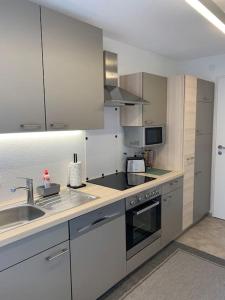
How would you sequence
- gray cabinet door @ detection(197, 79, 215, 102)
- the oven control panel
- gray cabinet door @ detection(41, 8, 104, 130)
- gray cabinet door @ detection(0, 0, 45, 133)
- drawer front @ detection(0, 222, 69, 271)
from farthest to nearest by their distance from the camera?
1. gray cabinet door @ detection(197, 79, 215, 102)
2. the oven control panel
3. gray cabinet door @ detection(41, 8, 104, 130)
4. gray cabinet door @ detection(0, 0, 45, 133)
5. drawer front @ detection(0, 222, 69, 271)

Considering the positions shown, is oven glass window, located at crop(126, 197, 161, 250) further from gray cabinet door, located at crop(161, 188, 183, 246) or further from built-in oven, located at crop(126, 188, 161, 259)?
gray cabinet door, located at crop(161, 188, 183, 246)

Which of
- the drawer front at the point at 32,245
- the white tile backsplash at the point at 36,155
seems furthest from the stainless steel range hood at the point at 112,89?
the drawer front at the point at 32,245

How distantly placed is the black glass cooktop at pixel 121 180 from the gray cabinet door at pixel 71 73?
625mm

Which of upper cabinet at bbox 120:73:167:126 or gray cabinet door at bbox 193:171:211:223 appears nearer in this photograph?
upper cabinet at bbox 120:73:167:126

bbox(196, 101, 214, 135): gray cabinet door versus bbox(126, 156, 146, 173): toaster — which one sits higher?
bbox(196, 101, 214, 135): gray cabinet door

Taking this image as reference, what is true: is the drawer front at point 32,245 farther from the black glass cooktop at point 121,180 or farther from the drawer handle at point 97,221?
the black glass cooktop at point 121,180

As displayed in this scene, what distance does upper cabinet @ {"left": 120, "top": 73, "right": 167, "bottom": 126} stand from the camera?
2.57 meters

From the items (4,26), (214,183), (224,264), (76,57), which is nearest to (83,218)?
(76,57)

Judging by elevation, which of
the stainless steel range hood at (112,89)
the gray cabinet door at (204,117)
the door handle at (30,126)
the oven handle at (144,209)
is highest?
the stainless steel range hood at (112,89)

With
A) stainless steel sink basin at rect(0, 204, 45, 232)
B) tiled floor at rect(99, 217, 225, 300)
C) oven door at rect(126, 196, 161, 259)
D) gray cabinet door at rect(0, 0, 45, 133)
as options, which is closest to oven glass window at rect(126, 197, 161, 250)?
oven door at rect(126, 196, 161, 259)

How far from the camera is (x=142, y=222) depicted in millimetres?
2352

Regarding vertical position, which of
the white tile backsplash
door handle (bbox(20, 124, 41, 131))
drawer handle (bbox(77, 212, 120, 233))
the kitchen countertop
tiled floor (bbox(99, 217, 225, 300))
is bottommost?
tiled floor (bbox(99, 217, 225, 300))

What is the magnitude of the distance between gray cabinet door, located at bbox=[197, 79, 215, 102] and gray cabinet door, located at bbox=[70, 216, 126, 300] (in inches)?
80.2

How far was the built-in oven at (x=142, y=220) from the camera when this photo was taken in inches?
84.7
